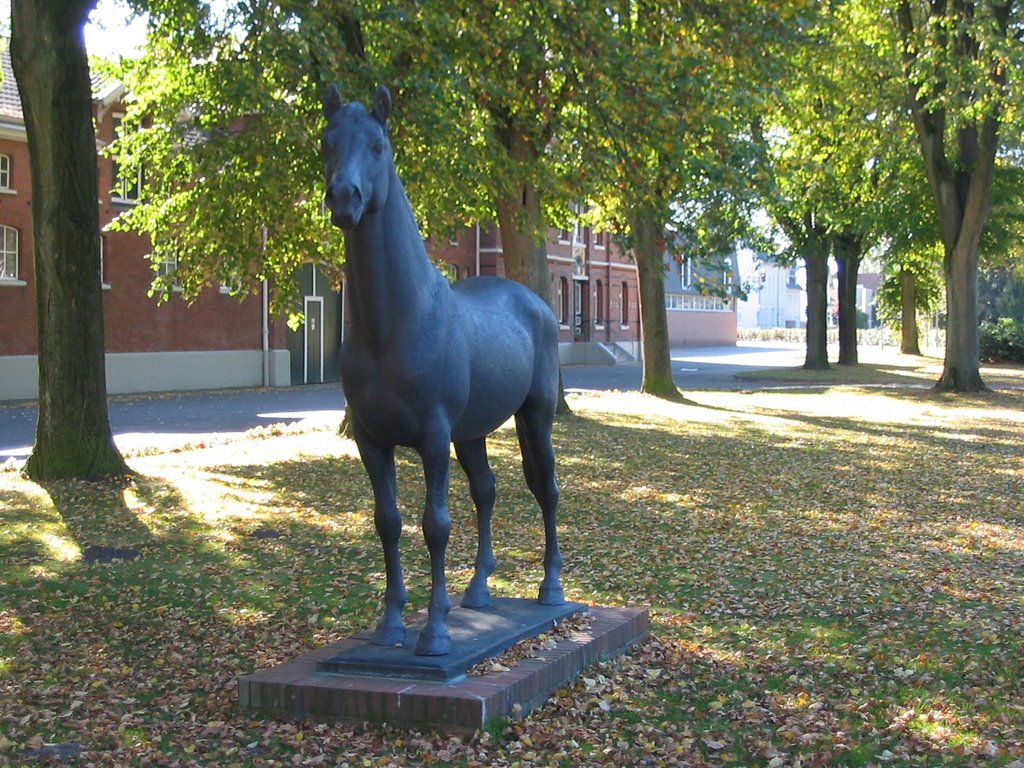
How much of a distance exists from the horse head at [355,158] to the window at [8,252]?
2814 centimetres

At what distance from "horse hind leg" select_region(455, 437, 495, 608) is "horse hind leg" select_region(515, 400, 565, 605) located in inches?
10.8

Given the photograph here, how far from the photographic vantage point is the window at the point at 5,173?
31297 millimetres

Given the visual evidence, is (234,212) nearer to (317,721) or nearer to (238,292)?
(238,292)

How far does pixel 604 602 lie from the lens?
29.0ft

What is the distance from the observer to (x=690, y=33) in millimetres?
14430

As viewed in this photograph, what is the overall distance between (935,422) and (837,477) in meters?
9.12

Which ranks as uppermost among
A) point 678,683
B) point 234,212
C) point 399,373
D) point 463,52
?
point 463,52

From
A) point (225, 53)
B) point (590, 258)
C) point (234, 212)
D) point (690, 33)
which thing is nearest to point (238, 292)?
point (234, 212)

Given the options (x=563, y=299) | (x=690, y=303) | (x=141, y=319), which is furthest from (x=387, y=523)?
(x=690, y=303)

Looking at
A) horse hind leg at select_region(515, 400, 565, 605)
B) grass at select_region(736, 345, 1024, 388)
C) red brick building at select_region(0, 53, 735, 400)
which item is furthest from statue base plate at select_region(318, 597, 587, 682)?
grass at select_region(736, 345, 1024, 388)

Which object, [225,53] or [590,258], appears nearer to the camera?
[225,53]

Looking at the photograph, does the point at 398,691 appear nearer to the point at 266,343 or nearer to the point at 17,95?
the point at 17,95

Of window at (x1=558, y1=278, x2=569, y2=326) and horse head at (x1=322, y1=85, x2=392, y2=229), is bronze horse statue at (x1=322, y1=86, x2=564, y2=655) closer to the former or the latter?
horse head at (x1=322, y1=85, x2=392, y2=229)

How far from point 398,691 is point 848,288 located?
4338cm
